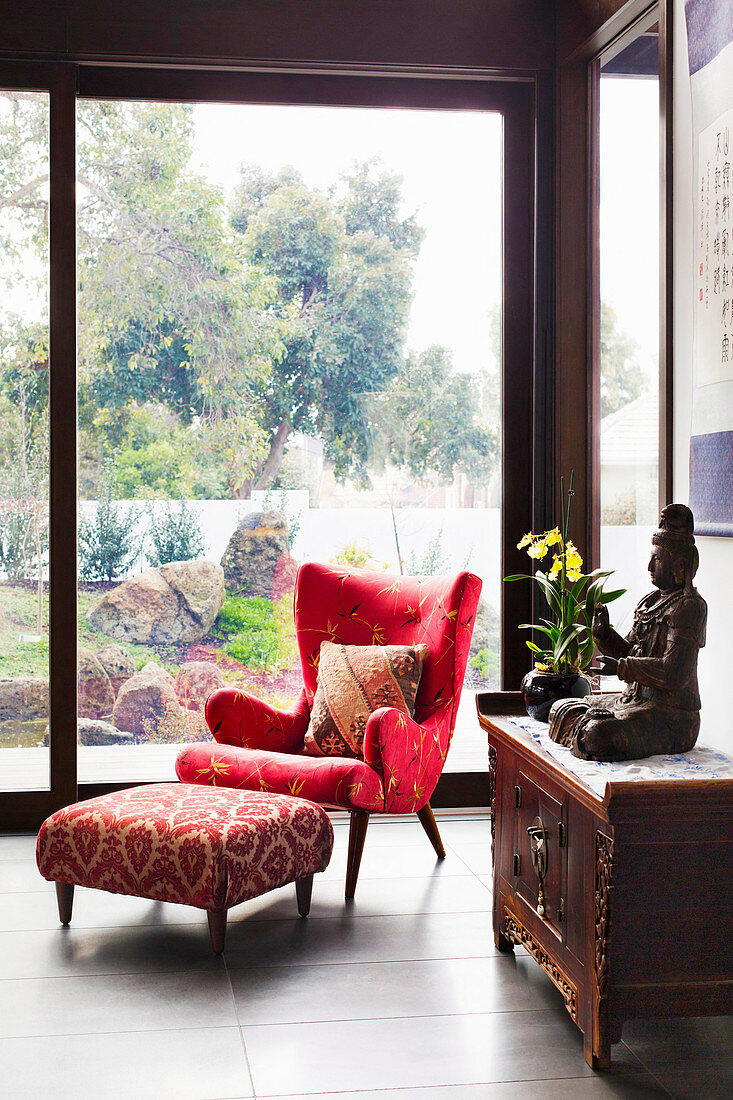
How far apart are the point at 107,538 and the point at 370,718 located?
55.1 inches

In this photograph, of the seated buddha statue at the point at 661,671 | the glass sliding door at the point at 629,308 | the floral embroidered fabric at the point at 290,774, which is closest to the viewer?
the seated buddha statue at the point at 661,671

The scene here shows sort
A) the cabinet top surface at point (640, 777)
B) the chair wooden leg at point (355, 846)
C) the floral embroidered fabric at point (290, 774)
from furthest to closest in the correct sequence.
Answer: the chair wooden leg at point (355, 846) < the floral embroidered fabric at point (290, 774) < the cabinet top surface at point (640, 777)

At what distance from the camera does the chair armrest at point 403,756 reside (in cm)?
313

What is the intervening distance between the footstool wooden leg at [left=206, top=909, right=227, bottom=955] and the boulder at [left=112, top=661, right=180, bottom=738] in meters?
1.37

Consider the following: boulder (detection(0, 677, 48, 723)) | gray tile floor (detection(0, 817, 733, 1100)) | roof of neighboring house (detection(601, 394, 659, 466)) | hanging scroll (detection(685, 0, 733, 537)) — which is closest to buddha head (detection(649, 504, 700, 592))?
hanging scroll (detection(685, 0, 733, 537))

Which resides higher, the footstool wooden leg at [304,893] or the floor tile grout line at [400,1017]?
the footstool wooden leg at [304,893]

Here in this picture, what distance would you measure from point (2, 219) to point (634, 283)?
227cm

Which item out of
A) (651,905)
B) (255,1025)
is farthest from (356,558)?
(651,905)

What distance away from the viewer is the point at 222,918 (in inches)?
108

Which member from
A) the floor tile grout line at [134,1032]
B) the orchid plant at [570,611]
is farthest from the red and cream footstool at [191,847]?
the orchid plant at [570,611]

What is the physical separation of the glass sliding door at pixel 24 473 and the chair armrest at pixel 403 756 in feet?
4.60

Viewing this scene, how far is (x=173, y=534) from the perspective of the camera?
4.02 metres

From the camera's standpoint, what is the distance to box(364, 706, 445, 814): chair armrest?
313 cm

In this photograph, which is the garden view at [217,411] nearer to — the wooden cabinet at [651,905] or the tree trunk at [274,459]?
the tree trunk at [274,459]
